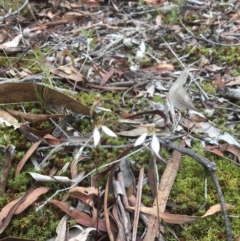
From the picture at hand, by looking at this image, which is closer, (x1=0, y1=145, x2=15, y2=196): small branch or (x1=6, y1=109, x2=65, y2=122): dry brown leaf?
(x1=0, y1=145, x2=15, y2=196): small branch

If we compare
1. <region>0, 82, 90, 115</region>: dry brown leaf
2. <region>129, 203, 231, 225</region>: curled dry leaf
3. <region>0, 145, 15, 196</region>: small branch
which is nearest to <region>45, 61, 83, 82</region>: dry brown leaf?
<region>0, 82, 90, 115</region>: dry brown leaf

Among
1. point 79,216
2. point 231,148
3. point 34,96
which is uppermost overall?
point 34,96

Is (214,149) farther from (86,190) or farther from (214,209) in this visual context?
(86,190)

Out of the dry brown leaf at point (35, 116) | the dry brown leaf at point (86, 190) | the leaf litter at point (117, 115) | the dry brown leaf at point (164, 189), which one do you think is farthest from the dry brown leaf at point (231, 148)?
the dry brown leaf at point (35, 116)

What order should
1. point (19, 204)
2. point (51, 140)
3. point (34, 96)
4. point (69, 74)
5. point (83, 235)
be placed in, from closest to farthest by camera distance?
point (83, 235)
point (19, 204)
point (51, 140)
point (34, 96)
point (69, 74)

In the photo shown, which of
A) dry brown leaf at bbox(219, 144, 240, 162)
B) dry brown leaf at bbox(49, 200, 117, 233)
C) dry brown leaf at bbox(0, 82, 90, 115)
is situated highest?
dry brown leaf at bbox(0, 82, 90, 115)

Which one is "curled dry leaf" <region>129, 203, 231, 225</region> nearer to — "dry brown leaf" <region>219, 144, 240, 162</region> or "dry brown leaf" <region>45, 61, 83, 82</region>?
"dry brown leaf" <region>219, 144, 240, 162</region>

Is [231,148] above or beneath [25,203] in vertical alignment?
beneath

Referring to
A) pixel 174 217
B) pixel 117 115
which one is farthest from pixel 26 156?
pixel 174 217

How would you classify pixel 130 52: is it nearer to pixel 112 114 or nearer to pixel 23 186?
pixel 112 114

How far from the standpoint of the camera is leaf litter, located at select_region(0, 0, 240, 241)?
1.33 metres

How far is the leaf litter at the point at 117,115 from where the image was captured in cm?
133

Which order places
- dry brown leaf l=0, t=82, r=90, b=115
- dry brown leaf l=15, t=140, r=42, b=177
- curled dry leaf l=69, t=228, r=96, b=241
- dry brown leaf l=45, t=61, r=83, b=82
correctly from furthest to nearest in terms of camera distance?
dry brown leaf l=45, t=61, r=83, b=82 < dry brown leaf l=0, t=82, r=90, b=115 < dry brown leaf l=15, t=140, r=42, b=177 < curled dry leaf l=69, t=228, r=96, b=241

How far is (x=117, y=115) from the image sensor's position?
1799mm
